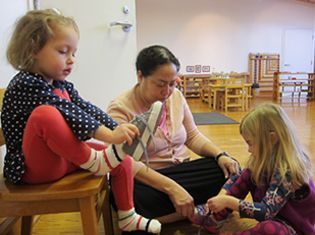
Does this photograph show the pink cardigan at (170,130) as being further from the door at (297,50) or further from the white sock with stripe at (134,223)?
the door at (297,50)

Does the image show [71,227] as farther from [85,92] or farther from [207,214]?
[85,92]

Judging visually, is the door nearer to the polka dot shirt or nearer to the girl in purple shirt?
the girl in purple shirt

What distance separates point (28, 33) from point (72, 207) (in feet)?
1.69

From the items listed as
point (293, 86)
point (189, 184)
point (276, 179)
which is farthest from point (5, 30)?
point (293, 86)

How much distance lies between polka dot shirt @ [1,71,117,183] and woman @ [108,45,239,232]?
1.20 ft

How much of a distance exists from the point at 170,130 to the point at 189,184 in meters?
0.25

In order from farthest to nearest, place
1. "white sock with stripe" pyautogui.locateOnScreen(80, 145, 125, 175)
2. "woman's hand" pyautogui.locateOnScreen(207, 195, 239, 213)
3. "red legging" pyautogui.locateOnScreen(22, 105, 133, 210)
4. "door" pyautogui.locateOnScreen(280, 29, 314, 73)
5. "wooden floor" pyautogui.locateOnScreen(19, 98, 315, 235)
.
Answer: "door" pyautogui.locateOnScreen(280, 29, 314, 73) → "wooden floor" pyautogui.locateOnScreen(19, 98, 315, 235) → "woman's hand" pyautogui.locateOnScreen(207, 195, 239, 213) → "white sock with stripe" pyautogui.locateOnScreen(80, 145, 125, 175) → "red legging" pyautogui.locateOnScreen(22, 105, 133, 210)

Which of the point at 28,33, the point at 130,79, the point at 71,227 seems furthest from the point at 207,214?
the point at 130,79

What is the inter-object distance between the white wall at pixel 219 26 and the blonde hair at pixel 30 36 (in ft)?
22.7

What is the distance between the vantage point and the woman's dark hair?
4.25 feet

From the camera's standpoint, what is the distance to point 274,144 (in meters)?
1.17

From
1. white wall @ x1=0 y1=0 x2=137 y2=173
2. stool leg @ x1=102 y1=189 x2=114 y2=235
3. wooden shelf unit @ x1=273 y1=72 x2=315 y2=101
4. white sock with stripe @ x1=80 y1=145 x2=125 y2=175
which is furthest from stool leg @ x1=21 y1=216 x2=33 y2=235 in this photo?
wooden shelf unit @ x1=273 y1=72 x2=315 y2=101

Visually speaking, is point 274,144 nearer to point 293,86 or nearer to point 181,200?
point 181,200

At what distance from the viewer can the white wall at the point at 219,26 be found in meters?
7.70
